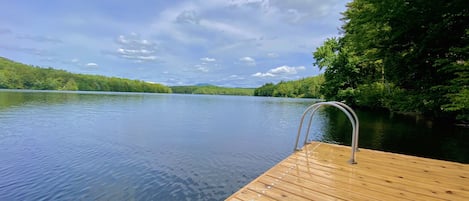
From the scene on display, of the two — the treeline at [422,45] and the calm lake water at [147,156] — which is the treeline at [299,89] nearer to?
the calm lake water at [147,156]

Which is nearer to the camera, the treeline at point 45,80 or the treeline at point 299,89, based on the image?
the treeline at point 45,80

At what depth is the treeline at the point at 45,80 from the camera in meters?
74.9

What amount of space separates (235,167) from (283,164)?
13.9 ft

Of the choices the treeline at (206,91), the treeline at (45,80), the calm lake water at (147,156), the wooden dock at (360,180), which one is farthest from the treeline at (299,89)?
the wooden dock at (360,180)

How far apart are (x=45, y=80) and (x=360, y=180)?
104356mm

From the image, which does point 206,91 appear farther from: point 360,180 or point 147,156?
point 360,180

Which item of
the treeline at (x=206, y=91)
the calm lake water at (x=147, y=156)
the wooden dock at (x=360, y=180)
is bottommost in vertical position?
the calm lake water at (x=147, y=156)

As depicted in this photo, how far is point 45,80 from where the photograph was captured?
81812 mm

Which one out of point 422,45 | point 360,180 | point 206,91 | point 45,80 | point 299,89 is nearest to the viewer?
point 360,180

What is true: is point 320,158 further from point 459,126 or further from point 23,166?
point 459,126

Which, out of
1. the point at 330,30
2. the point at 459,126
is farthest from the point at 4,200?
the point at 330,30

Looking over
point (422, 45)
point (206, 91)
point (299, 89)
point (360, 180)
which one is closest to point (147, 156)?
point (360, 180)

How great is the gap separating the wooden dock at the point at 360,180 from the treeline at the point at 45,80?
98.5 metres

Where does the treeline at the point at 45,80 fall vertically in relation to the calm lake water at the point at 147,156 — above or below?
above
